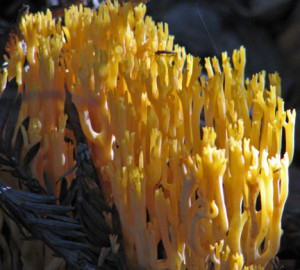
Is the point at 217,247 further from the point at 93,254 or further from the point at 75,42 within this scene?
the point at 75,42

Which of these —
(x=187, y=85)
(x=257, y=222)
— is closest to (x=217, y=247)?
(x=257, y=222)

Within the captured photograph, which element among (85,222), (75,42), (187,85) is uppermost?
(75,42)

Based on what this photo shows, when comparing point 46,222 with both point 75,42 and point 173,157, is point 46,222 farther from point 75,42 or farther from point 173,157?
point 75,42

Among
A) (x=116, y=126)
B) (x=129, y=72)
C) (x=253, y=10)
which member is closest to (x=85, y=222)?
(x=116, y=126)

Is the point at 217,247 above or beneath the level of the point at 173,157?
beneath

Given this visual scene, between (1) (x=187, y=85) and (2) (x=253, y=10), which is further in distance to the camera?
(2) (x=253, y=10)

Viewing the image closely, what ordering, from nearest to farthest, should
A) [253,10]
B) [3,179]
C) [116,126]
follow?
[116,126]
[3,179]
[253,10]

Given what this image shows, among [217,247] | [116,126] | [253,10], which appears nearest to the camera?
[217,247]
